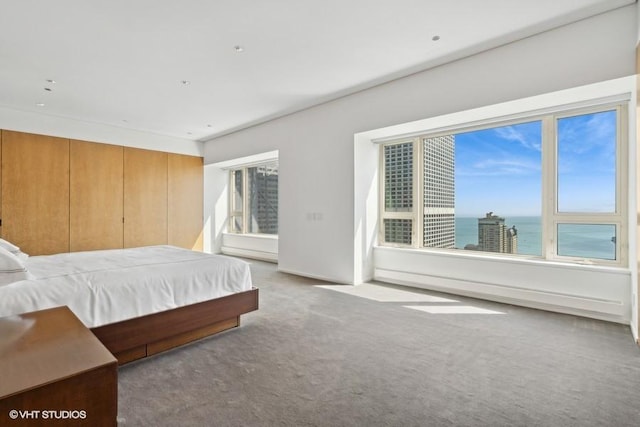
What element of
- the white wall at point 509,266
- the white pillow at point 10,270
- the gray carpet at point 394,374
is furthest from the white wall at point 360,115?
the white pillow at point 10,270

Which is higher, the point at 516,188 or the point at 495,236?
the point at 516,188

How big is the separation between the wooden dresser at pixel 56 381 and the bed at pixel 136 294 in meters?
0.81

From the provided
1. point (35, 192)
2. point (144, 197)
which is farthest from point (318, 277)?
point (35, 192)

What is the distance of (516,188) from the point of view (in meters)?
4.07

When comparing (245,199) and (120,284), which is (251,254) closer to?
(245,199)

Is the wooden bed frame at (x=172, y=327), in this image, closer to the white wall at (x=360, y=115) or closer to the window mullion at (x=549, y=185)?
the white wall at (x=360, y=115)

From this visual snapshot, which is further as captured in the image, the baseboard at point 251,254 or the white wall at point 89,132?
the baseboard at point 251,254

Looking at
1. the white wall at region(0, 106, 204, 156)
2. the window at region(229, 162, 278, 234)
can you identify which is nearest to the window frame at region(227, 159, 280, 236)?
the window at region(229, 162, 278, 234)

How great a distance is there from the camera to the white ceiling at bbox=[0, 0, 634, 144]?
8.88ft

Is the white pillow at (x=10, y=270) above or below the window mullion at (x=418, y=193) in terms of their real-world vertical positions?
below

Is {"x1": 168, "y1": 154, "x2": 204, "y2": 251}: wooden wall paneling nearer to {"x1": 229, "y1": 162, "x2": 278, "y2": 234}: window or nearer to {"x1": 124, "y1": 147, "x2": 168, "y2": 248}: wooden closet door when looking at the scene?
{"x1": 124, "y1": 147, "x2": 168, "y2": 248}: wooden closet door

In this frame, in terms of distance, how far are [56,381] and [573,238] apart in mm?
4589

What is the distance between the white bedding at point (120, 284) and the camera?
2096 mm

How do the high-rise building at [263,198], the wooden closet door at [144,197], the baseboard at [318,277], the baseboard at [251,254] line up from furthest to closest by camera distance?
1. the high-rise building at [263,198]
2. the baseboard at [251,254]
3. the wooden closet door at [144,197]
4. the baseboard at [318,277]
